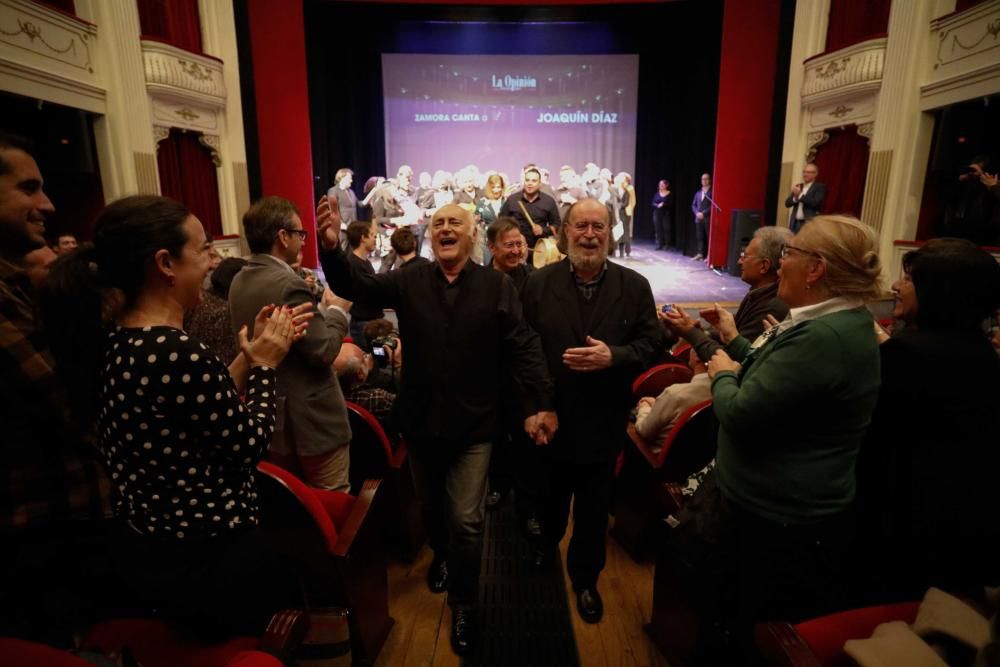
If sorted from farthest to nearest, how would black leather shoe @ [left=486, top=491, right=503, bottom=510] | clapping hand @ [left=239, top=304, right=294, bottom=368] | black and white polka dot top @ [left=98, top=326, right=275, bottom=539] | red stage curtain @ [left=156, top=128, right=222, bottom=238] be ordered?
1. red stage curtain @ [left=156, top=128, right=222, bottom=238]
2. black leather shoe @ [left=486, top=491, right=503, bottom=510]
3. clapping hand @ [left=239, top=304, right=294, bottom=368]
4. black and white polka dot top @ [left=98, top=326, right=275, bottom=539]

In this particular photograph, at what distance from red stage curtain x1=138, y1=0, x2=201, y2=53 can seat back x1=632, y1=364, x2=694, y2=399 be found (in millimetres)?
7837

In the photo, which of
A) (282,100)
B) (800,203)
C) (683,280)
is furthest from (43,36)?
(800,203)

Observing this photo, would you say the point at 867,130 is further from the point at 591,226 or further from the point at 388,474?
the point at 388,474

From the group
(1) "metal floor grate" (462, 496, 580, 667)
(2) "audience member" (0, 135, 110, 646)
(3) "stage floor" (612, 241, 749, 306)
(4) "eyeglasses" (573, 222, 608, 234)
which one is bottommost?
(1) "metal floor grate" (462, 496, 580, 667)

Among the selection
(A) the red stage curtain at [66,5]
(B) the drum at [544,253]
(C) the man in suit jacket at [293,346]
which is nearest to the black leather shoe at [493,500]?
(C) the man in suit jacket at [293,346]

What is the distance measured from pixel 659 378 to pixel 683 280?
659cm

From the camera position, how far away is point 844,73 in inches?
287

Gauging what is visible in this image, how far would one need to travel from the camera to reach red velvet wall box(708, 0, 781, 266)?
9336mm

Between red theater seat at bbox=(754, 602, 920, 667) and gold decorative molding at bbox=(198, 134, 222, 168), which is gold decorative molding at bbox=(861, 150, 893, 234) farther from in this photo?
gold decorative molding at bbox=(198, 134, 222, 168)

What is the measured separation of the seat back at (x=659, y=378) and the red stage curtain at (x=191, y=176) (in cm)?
721

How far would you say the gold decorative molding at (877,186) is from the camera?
6938mm

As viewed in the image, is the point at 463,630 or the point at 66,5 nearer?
the point at 463,630

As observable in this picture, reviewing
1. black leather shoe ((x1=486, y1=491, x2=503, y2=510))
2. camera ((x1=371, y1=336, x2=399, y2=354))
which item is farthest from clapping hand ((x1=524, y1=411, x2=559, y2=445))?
camera ((x1=371, y1=336, x2=399, y2=354))

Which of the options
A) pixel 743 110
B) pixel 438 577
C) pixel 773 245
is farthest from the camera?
pixel 743 110
